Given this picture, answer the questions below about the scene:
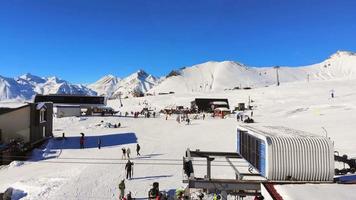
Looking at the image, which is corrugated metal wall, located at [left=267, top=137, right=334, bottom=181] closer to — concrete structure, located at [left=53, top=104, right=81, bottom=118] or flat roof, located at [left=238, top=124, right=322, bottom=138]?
flat roof, located at [left=238, top=124, right=322, bottom=138]

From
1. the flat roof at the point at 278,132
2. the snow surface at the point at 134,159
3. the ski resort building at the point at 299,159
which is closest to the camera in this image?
the ski resort building at the point at 299,159

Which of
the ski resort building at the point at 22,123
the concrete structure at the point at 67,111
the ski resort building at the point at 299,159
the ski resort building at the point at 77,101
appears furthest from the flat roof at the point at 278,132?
the ski resort building at the point at 77,101

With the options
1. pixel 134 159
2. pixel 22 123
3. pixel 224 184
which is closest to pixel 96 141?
pixel 22 123

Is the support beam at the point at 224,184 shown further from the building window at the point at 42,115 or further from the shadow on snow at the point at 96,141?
the building window at the point at 42,115

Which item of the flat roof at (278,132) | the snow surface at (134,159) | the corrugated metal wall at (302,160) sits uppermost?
the flat roof at (278,132)

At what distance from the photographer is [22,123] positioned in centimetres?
4134

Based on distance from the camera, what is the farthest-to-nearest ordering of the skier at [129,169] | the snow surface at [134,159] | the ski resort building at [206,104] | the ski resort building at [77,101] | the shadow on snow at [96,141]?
the ski resort building at [206,104] < the ski resort building at [77,101] < the shadow on snow at [96,141] < the skier at [129,169] < the snow surface at [134,159]

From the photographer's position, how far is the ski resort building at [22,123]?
39875mm

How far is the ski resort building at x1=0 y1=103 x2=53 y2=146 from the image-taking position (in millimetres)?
39875

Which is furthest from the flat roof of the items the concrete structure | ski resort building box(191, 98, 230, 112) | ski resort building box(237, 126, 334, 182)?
ski resort building box(191, 98, 230, 112)

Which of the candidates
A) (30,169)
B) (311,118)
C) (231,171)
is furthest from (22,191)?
(311,118)

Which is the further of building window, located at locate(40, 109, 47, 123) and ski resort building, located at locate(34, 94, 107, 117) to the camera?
ski resort building, located at locate(34, 94, 107, 117)

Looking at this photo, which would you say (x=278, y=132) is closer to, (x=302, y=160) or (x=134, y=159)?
(x=302, y=160)

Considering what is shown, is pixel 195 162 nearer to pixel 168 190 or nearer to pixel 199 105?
pixel 168 190
